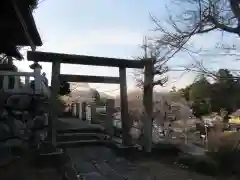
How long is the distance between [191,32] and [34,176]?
451cm

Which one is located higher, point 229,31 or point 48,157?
point 229,31

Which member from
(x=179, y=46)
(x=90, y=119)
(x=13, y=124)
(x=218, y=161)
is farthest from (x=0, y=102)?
(x=90, y=119)

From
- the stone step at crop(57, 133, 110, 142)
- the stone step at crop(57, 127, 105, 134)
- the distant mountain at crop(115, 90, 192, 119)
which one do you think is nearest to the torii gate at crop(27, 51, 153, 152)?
the stone step at crop(57, 133, 110, 142)

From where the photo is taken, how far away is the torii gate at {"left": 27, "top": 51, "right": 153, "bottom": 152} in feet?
26.3

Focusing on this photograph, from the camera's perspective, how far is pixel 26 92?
7.53m

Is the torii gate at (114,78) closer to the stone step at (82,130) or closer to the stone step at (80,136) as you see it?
the stone step at (80,136)

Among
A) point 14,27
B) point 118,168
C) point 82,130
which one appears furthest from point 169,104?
Result: point 14,27

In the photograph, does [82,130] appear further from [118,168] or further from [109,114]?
[118,168]

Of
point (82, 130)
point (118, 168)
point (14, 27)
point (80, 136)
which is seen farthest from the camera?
point (82, 130)

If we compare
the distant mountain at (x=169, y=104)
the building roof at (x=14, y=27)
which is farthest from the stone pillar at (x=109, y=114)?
the distant mountain at (x=169, y=104)

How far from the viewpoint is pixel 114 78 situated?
898 centimetres

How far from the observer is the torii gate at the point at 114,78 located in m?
8.01

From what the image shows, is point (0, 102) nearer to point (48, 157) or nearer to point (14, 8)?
point (48, 157)

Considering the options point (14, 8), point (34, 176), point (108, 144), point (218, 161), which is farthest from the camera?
point (108, 144)
